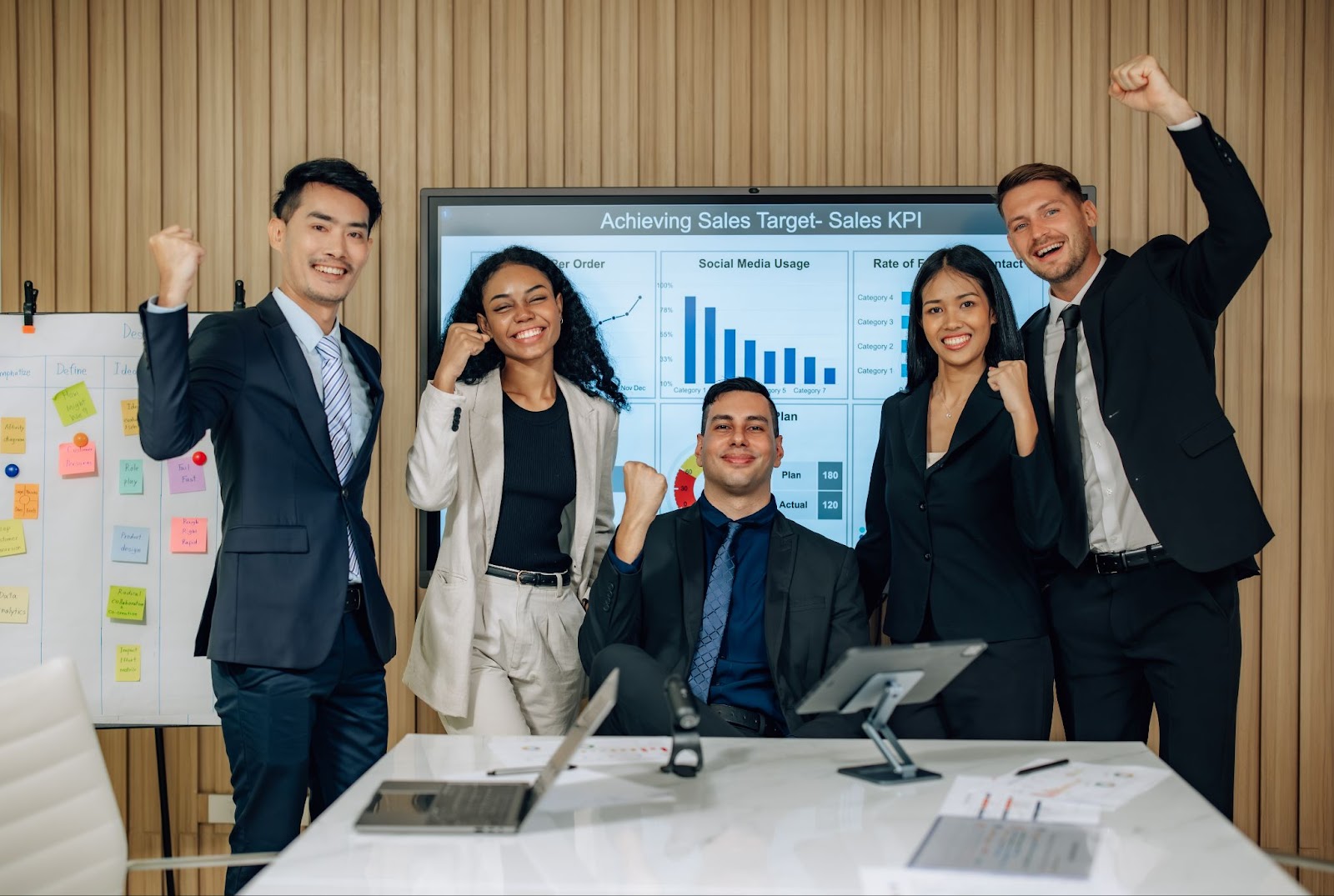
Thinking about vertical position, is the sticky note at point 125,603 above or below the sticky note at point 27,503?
below

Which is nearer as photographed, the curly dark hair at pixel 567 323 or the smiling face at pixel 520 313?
the smiling face at pixel 520 313

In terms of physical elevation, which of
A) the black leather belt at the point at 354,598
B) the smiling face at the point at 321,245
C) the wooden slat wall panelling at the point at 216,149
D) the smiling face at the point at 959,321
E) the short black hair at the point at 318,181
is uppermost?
the wooden slat wall panelling at the point at 216,149

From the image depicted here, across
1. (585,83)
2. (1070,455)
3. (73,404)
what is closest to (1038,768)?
(1070,455)

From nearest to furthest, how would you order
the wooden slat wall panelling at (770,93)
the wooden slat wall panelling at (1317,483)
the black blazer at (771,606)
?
the black blazer at (771,606) < the wooden slat wall panelling at (1317,483) < the wooden slat wall panelling at (770,93)

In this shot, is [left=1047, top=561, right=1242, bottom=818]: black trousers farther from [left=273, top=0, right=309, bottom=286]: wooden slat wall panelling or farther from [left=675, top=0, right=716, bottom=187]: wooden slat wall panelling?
[left=273, top=0, right=309, bottom=286]: wooden slat wall panelling

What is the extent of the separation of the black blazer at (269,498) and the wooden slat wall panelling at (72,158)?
1387 millimetres

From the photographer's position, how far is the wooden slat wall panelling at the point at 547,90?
363 centimetres

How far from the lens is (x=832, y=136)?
362cm

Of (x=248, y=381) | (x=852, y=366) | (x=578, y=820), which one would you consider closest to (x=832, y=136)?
(x=852, y=366)

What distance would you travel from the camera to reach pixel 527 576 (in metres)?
3.04

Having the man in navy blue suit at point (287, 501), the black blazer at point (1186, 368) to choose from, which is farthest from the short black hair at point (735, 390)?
the man in navy blue suit at point (287, 501)

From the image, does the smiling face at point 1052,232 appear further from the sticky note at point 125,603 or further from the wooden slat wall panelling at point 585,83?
the sticky note at point 125,603

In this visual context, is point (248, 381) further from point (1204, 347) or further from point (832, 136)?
point (1204, 347)

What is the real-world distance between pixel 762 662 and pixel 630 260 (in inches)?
57.5
